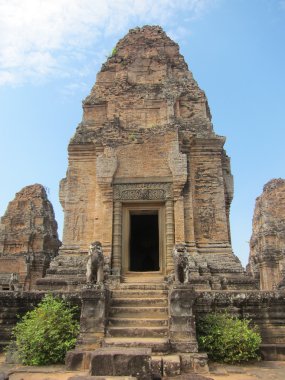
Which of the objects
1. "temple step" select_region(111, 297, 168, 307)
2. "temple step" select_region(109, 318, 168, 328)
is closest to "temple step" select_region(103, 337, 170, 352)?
Answer: "temple step" select_region(109, 318, 168, 328)

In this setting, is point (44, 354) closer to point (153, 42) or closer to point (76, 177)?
point (76, 177)

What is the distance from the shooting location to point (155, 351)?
7344 millimetres

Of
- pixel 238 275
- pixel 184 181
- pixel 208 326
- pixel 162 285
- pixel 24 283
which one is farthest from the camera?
pixel 24 283

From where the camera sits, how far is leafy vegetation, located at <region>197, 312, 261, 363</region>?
7797 mm

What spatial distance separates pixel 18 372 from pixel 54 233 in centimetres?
2319

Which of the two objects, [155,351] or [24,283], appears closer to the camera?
[155,351]

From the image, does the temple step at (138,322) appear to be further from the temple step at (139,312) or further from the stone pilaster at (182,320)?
the stone pilaster at (182,320)

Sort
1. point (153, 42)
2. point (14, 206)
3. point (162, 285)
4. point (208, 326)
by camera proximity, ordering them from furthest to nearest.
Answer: point (14, 206), point (153, 42), point (162, 285), point (208, 326)

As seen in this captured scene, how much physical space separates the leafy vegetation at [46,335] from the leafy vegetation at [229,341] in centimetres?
272

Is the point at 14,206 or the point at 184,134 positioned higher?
the point at 14,206

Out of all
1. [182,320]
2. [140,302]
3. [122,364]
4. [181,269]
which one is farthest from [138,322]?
[122,364]

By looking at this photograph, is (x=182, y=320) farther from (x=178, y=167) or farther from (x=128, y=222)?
(x=178, y=167)

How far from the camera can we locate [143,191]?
12227 mm

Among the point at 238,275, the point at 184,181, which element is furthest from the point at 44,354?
the point at 184,181
